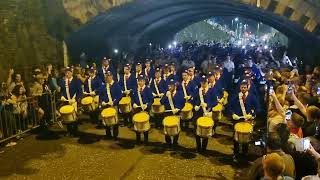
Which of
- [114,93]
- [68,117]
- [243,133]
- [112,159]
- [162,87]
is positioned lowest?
[112,159]

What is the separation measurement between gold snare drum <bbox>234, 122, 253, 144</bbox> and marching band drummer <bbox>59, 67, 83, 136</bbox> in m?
5.47

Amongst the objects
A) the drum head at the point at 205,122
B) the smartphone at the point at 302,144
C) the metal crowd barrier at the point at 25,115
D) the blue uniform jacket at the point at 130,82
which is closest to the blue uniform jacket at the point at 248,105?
the drum head at the point at 205,122

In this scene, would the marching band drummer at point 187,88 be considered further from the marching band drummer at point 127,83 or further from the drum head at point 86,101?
the drum head at point 86,101

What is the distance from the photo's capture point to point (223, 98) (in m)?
12.4

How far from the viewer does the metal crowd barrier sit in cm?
1184

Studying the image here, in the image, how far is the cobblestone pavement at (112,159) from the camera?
31.0ft

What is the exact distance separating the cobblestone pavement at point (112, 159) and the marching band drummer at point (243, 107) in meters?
0.96

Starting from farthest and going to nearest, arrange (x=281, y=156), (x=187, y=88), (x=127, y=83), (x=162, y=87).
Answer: (x=127, y=83) → (x=162, y=87) → (x=187, y=88) → (x=281, y=156)

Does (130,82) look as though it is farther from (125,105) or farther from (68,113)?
(68,113)

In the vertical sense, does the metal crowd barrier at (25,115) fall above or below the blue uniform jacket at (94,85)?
below

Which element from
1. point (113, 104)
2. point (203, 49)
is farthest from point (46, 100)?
point (203, 49)

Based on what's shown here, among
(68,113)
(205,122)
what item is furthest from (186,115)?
(68,113)

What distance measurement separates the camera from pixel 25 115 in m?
12.4

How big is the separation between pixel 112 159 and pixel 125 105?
246 cm
